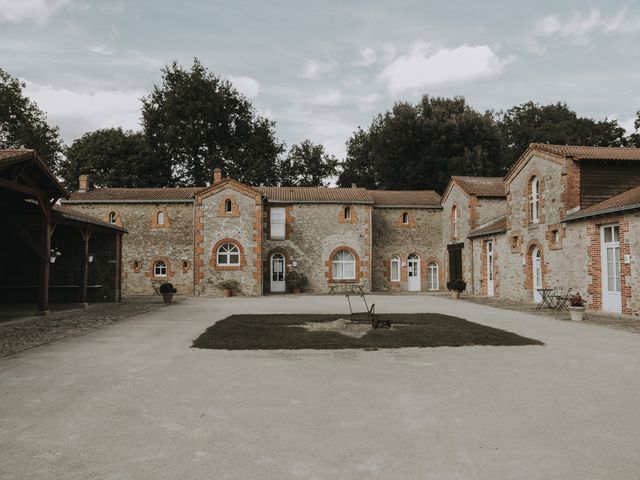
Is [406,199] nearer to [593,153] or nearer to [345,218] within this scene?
[345,218]

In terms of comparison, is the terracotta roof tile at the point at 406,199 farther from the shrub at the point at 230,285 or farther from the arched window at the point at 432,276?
the shrub at the point at 230,285

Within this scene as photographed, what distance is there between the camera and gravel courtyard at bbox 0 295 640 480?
3641 millimetres

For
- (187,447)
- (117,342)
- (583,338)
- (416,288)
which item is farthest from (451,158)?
(187,447)

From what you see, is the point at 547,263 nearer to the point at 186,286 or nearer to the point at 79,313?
the point at 79,313

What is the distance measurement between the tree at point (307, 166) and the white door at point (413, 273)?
53.1 ft

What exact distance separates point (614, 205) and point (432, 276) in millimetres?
15226

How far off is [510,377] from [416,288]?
22.4m

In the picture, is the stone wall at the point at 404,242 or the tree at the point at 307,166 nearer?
the stone wall at the point at 404,242

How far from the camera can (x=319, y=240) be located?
27.0 meters

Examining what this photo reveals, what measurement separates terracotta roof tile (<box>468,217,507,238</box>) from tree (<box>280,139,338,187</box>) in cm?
2039

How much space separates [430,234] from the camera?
29047 millimetres

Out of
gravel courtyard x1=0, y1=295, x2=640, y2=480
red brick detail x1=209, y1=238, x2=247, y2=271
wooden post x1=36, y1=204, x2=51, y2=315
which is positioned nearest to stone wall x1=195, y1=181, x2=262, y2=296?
red brick detail x1=209, y1=238, x2=247, y2=271

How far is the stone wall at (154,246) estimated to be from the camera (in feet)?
87.0

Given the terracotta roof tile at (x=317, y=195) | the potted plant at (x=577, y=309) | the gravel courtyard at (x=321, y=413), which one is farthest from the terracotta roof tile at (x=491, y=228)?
the gravel courtyard at (x=321, y=413)
